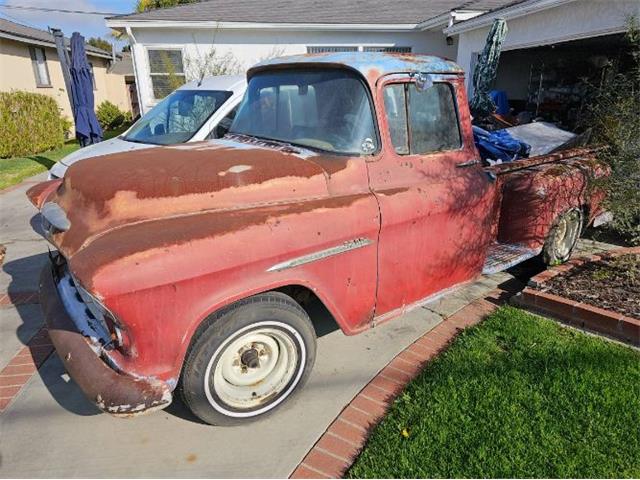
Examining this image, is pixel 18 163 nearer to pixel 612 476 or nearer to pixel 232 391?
pixel 232 391

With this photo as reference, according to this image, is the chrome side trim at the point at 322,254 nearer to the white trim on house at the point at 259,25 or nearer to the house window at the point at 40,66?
the white trim on house at the point at 259,25

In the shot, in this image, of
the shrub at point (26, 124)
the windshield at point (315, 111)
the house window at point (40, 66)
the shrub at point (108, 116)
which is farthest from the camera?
the shrub at point (108, 116)

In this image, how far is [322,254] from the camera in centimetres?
260

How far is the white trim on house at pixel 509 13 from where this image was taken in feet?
26.7

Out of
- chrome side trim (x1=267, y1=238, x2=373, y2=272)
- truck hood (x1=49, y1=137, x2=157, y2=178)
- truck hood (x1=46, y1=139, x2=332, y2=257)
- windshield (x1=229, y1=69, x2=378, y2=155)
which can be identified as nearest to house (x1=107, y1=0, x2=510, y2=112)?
truck hood (x1=49, y1=137, x2=157, y2=178)

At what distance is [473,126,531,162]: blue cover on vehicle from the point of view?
543 cm

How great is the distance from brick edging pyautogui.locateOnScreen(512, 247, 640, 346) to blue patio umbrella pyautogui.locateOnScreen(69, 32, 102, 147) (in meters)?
9.66

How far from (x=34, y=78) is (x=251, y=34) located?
452 inches

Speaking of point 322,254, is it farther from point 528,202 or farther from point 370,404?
point 528,202

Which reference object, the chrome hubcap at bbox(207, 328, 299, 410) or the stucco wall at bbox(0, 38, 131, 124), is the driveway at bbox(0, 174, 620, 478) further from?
the stucco wall at bbox(0, 38, 131, 124)

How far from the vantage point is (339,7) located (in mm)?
14664

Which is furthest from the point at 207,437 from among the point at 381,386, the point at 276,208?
the point at 276,208

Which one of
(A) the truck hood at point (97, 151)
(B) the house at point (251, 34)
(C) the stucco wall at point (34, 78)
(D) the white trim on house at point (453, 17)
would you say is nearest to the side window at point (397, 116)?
(A) the truck hood at point (97, 151)

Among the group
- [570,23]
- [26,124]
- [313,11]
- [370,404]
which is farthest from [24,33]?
[370,404]
